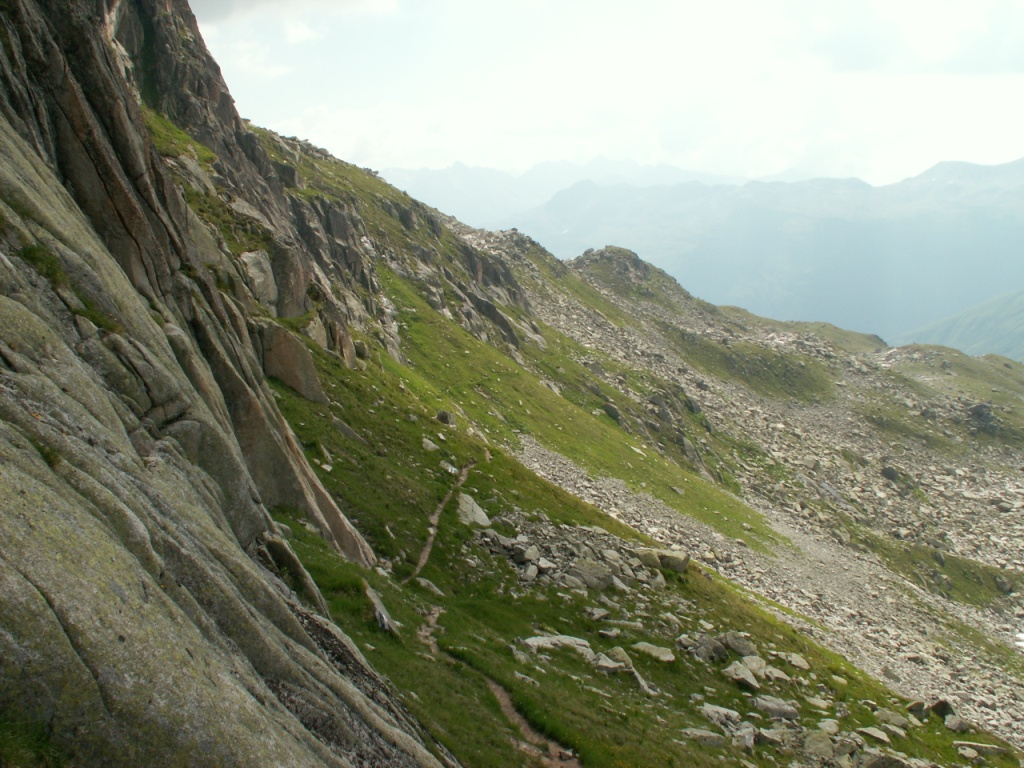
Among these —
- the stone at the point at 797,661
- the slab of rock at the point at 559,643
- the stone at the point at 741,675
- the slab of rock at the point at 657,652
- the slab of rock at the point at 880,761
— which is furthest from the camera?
the stone at the point at 797,661

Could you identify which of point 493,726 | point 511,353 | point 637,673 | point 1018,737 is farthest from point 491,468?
point 511,353

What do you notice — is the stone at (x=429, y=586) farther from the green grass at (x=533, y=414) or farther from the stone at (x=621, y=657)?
the green grass at (x=533, y=414)

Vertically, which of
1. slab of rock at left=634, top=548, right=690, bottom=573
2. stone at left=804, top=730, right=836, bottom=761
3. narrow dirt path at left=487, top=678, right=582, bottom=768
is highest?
slab of rock at left=634, top=548, right=690, bottom=573

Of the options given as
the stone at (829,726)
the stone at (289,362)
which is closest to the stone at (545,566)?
the stone at (829,726)

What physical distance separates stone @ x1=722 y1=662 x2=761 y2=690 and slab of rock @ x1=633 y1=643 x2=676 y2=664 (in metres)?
3.52

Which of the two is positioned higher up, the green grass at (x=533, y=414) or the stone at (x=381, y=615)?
the green grass at (x=533, y=414)

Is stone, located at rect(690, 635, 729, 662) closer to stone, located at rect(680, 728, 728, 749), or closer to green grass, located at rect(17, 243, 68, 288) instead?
stone, located at rect(680, 728, 728, 749)

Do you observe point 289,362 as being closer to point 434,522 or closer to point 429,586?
point 434,522

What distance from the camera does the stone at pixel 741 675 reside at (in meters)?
33.7

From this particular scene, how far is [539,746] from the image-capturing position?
20.9 metres

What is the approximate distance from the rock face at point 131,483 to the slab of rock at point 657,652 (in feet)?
49.6

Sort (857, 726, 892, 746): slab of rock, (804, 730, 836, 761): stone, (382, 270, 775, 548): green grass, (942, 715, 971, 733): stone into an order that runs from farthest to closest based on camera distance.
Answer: (382, 270, 775, 548): green grass → (942, 715, 971, 733): stone → (857, 726, 892, 746): slab of rock → (804, 730, 836, 761): stone

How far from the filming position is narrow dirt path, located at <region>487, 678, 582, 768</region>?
66.4ft

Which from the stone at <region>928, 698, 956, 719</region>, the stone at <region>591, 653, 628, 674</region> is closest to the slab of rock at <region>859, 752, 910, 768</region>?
the stone at <region>591, 653, 628, 674</region>
